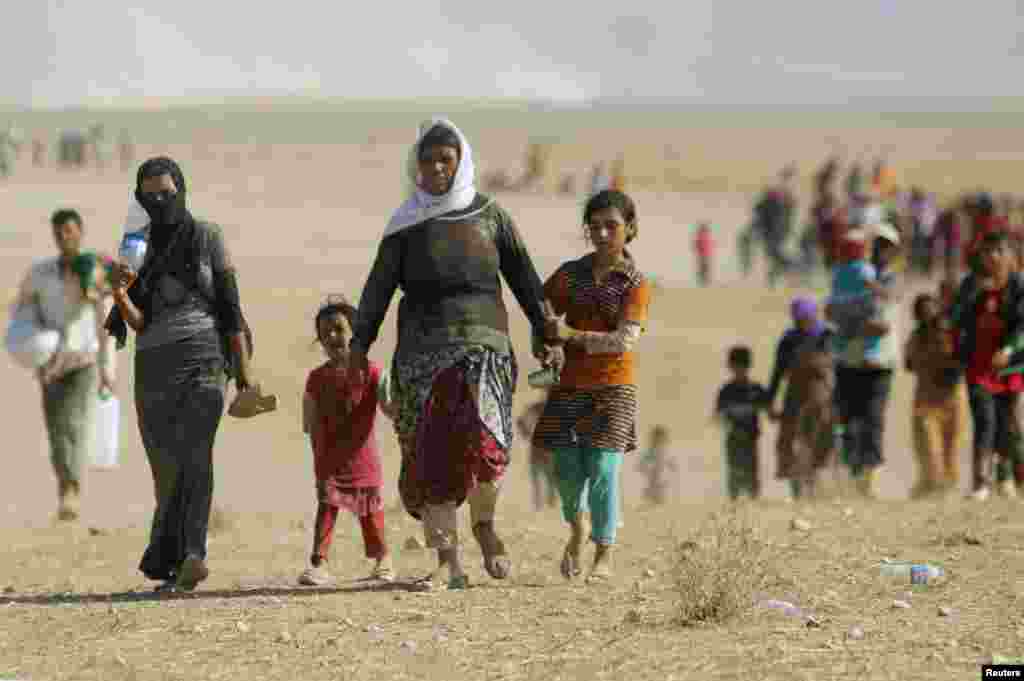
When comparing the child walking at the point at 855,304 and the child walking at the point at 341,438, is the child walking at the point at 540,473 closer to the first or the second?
the child walking at the point at 855,304

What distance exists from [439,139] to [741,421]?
20.3 feet

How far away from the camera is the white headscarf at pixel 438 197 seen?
8.30 m

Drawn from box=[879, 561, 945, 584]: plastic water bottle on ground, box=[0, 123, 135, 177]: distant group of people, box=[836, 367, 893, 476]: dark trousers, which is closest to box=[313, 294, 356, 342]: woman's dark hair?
box=[879, 561, 945, 584]: plastic water bottle on ground

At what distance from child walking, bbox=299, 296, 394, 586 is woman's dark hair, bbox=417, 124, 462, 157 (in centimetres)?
98

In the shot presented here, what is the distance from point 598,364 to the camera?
8.68 meters

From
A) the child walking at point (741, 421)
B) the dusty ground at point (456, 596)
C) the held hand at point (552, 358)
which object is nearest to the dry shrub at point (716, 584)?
the dusty ground at point (456, 596)

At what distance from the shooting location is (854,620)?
7.55 meters

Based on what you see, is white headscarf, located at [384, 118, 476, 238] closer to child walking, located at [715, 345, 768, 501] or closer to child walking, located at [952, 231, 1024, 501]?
child walking, located at [952, 231, 1024, 501]

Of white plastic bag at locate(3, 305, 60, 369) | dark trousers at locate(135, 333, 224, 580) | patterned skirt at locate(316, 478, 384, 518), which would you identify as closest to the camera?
dark trousers at locate(135, 333, 224, 580)

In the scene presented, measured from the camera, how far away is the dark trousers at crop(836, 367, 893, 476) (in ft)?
45.7

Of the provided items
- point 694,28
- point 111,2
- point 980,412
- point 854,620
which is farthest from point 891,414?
point 694,28

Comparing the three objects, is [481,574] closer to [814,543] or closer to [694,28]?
[814,543]

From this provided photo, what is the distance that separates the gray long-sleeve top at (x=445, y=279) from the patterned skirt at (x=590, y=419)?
17.4 inches

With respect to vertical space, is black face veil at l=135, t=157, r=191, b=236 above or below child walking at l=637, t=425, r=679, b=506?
above
